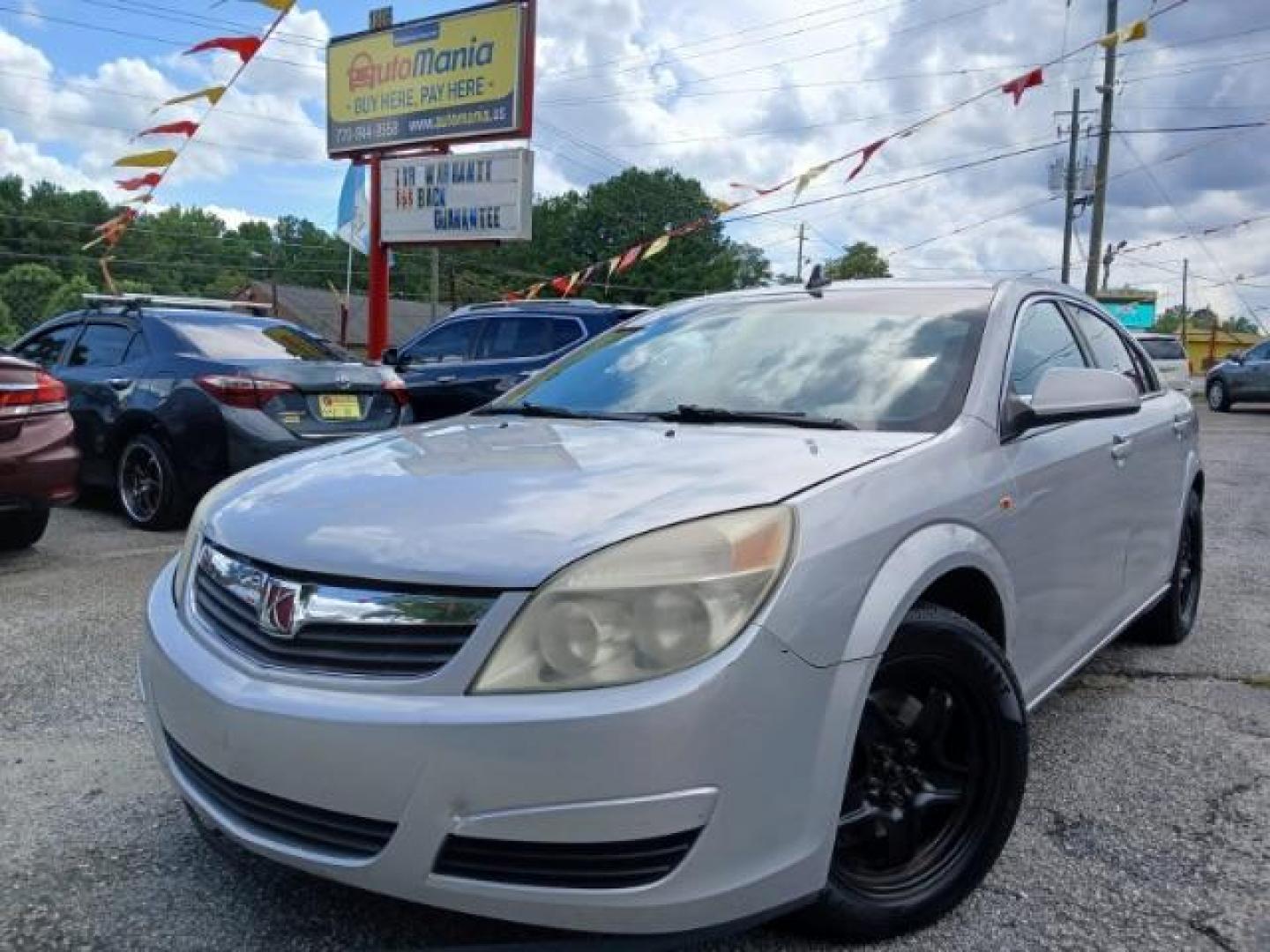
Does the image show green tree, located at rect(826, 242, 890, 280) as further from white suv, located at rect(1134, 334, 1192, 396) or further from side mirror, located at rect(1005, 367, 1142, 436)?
side mirror, located at rect(1005, 367, 1142, 436)

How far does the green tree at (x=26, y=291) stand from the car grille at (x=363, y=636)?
76.1 m

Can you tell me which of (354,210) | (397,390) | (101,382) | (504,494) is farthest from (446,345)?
(354,210)

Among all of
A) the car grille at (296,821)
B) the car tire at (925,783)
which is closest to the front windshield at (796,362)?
the car tire at (925,783)

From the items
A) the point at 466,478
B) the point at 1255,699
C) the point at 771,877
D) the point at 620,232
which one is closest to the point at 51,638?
the point at 466,478

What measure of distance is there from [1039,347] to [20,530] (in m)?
5.61

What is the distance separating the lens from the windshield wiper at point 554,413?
10.3 feet

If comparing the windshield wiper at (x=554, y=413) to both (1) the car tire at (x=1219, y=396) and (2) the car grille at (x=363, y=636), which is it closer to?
(2) the car grille at (x=363, y=636)

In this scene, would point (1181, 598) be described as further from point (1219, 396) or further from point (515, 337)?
point (1219, 396)

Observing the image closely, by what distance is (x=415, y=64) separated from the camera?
45.9 ft

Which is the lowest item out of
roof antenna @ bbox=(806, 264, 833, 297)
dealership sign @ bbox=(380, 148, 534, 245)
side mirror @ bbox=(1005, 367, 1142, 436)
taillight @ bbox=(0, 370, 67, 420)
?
taillight @ bbox=(0, 370, 67, 420)

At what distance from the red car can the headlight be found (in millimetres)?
4747

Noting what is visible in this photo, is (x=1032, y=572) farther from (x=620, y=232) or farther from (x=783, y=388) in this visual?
(x=620, y=232)

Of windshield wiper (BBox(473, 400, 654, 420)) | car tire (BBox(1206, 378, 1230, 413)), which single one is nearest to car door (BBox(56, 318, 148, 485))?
windshield wiper (BBox(473, 400, 654, 420))

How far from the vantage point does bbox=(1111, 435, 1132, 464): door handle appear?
3.57 meters
